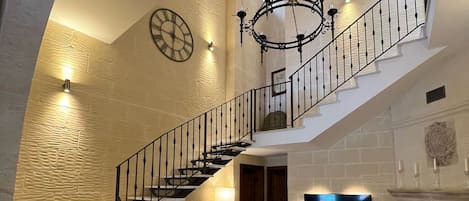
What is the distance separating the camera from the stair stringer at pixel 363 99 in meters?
5.30

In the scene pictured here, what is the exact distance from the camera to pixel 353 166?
262 inches

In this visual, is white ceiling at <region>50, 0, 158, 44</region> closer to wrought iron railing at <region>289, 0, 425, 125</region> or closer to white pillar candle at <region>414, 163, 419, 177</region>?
wrought iron railing at <region>289, 0, 425, 125</region>

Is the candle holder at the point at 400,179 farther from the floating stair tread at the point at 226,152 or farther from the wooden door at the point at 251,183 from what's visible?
the wooden door at the point at 251,183

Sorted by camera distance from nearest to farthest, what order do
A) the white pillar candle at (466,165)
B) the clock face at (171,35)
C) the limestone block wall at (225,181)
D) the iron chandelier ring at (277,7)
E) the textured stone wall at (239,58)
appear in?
the iron chandelier ring at (277,7), the white pillar candle at (466,165), the clock face at (171,35), the limestone block wall at (225,181), the textured stone wall at (239,58)

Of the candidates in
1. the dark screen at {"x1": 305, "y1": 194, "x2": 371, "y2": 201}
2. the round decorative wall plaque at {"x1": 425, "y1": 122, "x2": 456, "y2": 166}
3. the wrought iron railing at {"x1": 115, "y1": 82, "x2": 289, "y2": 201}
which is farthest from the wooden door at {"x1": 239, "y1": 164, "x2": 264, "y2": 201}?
the round decorative wall plaque at {"x1": 425, "y1": 122, "x2": 456, "y2": 166}

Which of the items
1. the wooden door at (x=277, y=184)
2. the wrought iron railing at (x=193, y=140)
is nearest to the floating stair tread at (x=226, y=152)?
the wrought iron railing at (x=193, y=140)

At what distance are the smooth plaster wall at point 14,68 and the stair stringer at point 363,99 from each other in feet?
15.7

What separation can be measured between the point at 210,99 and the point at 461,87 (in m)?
4.46

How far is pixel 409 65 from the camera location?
5.29m

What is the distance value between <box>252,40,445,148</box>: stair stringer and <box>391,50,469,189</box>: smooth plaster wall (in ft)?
0.85

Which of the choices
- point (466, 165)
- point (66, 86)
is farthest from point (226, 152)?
point (466, 165)

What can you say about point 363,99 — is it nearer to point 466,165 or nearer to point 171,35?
point 466,165

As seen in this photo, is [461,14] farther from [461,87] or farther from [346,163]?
[346,163]

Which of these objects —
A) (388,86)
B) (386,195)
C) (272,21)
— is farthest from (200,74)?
(386,195)
